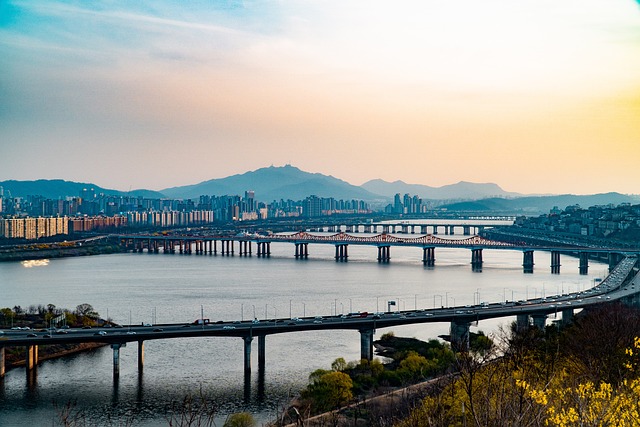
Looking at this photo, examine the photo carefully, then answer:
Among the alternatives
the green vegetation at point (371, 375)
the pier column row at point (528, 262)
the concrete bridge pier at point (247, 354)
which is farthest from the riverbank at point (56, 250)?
the green vegetation at point (371, 375)

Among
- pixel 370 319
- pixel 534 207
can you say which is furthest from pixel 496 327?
pixel 534 207

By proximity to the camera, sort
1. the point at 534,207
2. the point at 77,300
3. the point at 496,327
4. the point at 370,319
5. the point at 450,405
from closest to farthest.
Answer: the point at 450,405, the point at 370,319, the point at 496,327, the point at 77,300, the point at 534,207

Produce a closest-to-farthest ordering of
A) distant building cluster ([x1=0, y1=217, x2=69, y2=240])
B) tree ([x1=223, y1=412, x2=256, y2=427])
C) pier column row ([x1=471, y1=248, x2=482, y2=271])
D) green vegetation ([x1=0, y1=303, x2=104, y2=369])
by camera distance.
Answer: tree ([x1=223, y1=412, x2=256, y2=427]) < green vegetation ([x1=0, y1=303, x2=104, y2=369]) < pier column row ([x1=471, y1=248, x2=482, y2=271]) < distant building cluster ([x1=0, y1=217, x2=69, y2=240])

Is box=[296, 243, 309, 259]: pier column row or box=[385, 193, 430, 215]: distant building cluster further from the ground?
box=[385, 193, 430, 215]: distant building cluster

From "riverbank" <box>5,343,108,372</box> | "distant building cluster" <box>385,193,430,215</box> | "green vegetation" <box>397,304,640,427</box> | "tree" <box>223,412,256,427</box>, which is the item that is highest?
"distant building cluster" <box>385,193,430,215</box>

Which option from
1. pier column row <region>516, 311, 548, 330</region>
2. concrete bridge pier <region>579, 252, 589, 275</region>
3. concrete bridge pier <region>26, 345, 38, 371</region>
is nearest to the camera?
concrete bridge pier <region>26, 345, 38, 371</region>

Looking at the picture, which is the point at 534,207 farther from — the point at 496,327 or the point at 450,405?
the point at 450,405

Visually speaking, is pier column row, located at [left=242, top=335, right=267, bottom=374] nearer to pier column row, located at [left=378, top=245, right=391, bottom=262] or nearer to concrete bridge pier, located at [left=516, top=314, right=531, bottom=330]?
concrete bridge pier, located at [left=516, top=314, right=531, bottom=330]

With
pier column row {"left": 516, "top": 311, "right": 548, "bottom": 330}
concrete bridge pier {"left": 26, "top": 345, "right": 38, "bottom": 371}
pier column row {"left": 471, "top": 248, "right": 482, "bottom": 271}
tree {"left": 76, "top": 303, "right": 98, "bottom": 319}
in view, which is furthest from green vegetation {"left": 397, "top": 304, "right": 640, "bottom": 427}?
pier column row {"left": 471, "top": 248, "right": 482, "bottom": 271}
